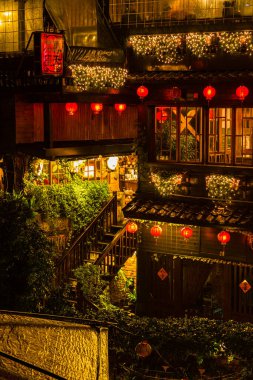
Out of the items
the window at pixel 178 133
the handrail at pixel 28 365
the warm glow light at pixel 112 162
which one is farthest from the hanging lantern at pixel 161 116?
the handrail at pixel 28 365

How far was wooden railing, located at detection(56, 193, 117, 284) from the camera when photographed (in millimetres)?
21453

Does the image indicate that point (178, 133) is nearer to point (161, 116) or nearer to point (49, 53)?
point (161, 116)

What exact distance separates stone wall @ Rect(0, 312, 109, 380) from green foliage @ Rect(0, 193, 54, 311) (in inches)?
316

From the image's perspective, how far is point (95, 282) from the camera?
20609 millimetres

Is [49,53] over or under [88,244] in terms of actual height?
over

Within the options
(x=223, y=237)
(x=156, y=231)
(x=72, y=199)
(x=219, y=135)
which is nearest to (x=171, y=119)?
(x=219, y=135)

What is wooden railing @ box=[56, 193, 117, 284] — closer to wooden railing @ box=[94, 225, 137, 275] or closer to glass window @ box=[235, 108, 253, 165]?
wooden railing @ box=[94, 225, 137, 275]

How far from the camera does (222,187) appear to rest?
18.6 metres

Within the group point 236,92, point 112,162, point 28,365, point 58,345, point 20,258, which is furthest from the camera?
point 112,162

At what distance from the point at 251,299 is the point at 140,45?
8349 millimetres

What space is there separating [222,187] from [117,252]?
209 inches

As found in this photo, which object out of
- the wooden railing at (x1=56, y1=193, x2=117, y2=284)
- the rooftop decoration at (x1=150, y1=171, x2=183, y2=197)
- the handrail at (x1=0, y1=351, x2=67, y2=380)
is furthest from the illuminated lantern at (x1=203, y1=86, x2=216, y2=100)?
the handrail at (x1=0, y1=351, x2=67, y2=380)

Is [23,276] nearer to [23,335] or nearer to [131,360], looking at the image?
[131,360]

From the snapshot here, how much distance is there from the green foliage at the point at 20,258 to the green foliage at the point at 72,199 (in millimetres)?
4347
